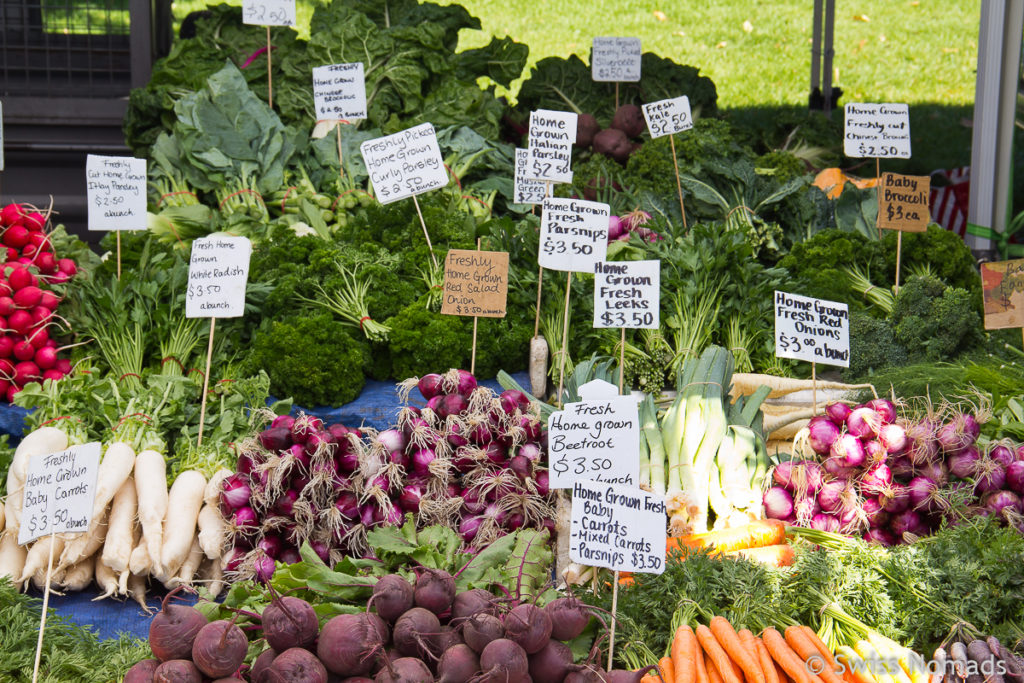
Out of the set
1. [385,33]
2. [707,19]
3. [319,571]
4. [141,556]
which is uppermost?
[707,19]

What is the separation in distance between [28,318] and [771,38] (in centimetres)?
970

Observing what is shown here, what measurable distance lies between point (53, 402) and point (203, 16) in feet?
11.6

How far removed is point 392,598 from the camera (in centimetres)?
181

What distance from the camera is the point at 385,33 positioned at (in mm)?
5535

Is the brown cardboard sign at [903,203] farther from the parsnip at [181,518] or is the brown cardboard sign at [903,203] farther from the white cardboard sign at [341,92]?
the parsnip at [181,518]

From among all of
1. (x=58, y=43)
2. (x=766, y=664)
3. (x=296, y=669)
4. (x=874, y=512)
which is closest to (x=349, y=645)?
(x=296, y=669)

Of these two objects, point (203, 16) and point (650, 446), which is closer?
point (650, 446)

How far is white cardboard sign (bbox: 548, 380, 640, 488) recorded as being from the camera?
7.64ft

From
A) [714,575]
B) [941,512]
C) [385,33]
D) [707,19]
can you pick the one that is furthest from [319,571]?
[707,19]

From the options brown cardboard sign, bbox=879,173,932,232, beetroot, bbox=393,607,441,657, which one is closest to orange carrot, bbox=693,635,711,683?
beetroot, bbox=393,607,441,657

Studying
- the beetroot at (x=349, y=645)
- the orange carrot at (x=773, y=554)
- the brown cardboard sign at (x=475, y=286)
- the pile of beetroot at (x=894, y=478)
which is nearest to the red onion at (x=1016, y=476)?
the pile of beetroot at (x=894, y=478)

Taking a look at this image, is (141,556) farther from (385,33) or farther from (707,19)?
(707,19)

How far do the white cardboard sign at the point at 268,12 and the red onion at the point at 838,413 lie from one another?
3.69m

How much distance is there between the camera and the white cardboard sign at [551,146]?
3.90 m
